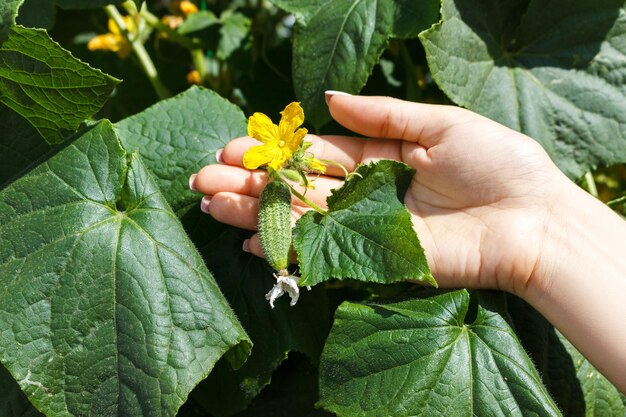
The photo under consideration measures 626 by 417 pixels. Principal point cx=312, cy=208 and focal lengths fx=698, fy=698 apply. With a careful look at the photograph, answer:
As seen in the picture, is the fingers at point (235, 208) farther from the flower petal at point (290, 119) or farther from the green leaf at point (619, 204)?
the green leaf at point (619, 204)

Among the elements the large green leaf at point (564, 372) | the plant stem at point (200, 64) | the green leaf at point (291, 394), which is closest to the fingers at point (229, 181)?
the green leaf at point (291, 394)

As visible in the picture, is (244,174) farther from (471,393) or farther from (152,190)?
(471,393)

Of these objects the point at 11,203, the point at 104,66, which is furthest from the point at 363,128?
the point at 104,66

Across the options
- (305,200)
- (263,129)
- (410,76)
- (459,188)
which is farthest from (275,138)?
(410,76)

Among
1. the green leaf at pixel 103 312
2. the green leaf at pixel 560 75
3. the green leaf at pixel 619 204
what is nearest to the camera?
the green leaf at pixel 103 312

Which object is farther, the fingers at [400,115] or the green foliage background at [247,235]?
the fingers at [400,115]

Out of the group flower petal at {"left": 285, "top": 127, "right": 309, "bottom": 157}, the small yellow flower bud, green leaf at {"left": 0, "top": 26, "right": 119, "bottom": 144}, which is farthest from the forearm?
the small yellow flower bud
